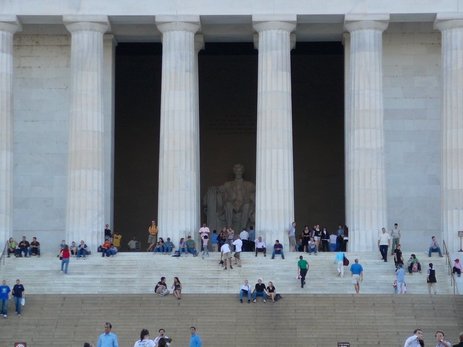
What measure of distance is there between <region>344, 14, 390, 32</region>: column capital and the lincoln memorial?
0.08 metres

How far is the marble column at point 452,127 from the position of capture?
289 feet

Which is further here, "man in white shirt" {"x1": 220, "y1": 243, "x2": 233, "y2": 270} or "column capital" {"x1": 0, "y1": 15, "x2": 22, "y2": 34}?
"column capital" {"x1": 0, "y1": 15, "x2": 22, "y2": 34}

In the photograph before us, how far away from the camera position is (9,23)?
90.2 metres

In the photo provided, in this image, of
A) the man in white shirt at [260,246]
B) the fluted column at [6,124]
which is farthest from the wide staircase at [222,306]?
the fluted column at [6,124]

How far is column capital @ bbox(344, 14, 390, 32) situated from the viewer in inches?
3529

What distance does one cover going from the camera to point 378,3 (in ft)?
294

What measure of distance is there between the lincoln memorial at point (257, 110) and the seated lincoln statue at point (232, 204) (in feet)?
38.6

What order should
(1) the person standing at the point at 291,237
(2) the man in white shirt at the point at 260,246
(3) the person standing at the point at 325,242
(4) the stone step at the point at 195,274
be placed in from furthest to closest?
(3) the person standing at the point at 325,242 → (1) the person standing at the point at 291,237 → (2) the man in white shirt at the point at 260,246 → (4) the stone step at the point at 195,274

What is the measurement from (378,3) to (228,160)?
23.6 meters

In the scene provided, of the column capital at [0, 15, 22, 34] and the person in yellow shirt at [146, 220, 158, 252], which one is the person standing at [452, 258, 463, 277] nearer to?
the person in yellow shirt at [146, 220, 158, 252]

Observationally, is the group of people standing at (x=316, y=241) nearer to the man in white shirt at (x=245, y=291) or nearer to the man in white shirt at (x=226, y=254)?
the man in white shirt at (x=226, y=254)

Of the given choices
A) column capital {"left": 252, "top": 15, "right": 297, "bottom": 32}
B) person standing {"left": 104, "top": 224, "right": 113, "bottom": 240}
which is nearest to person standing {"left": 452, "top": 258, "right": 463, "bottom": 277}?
column capital {"left": 252, "top": 15, "right": 297, "bottom": 32}

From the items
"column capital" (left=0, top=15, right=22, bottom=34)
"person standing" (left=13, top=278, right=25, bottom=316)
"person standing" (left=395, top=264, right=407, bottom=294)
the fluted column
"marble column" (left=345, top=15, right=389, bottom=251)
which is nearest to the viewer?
"person standing" (left=13, top=278, right=25, bottom=316)

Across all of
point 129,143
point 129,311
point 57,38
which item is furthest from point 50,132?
point 129,311
